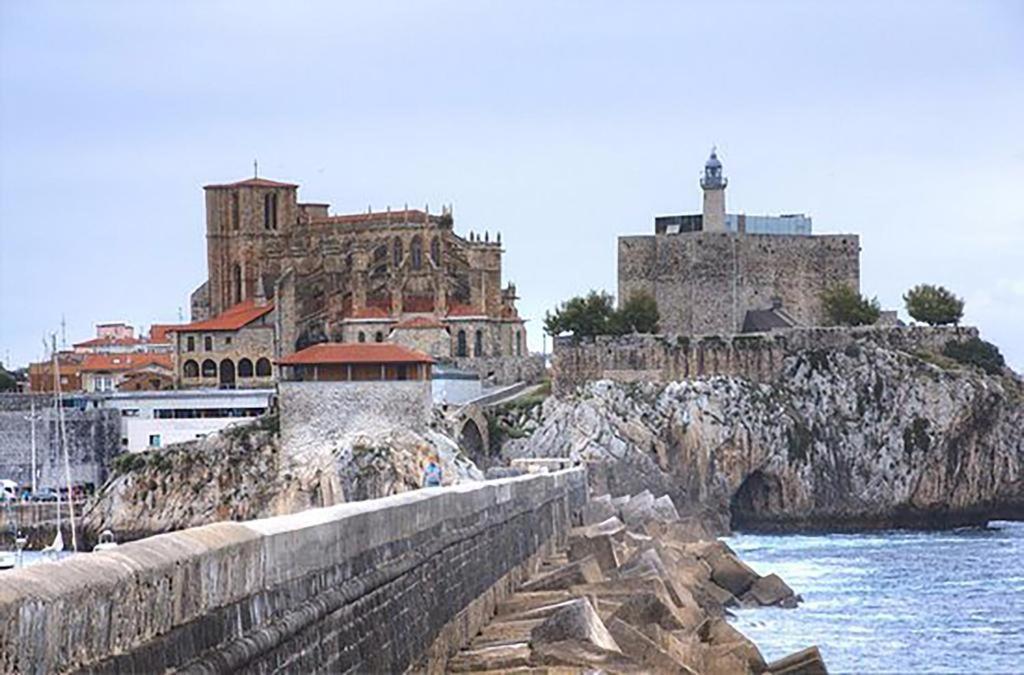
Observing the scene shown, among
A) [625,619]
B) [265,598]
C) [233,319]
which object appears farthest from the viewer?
[233,319]

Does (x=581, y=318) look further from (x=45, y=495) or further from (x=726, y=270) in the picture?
(x=45, y=495)

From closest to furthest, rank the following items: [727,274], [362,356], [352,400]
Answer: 1. [352,400]
2. [362,356]
3. [727,274]

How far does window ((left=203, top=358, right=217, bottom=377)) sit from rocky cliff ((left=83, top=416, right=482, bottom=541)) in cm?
1669

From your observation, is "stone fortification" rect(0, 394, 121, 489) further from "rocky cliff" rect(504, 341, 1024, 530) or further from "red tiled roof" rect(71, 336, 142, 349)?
"red tiled roof" rect(71, 336, 142, 349)

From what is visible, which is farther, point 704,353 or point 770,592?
point 704,353

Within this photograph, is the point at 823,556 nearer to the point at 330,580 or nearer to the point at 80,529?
the point at 80,529

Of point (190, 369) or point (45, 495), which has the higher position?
point (190, 369)

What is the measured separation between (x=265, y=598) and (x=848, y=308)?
71.0 metres

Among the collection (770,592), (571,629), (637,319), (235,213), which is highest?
(235,213)

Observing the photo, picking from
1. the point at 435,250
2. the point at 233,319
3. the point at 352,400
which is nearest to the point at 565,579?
the point at 352,400

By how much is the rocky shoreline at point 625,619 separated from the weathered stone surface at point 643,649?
1cm

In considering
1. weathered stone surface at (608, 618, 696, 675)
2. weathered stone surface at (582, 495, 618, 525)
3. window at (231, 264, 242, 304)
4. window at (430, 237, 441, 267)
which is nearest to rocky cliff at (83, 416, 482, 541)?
weathered stone surface at (582, 495, 618, 525)

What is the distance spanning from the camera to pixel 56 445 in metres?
69.2

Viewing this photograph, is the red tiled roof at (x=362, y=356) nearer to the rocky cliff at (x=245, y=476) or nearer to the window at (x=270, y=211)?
the rocky cliff at (x=245, y=476)
